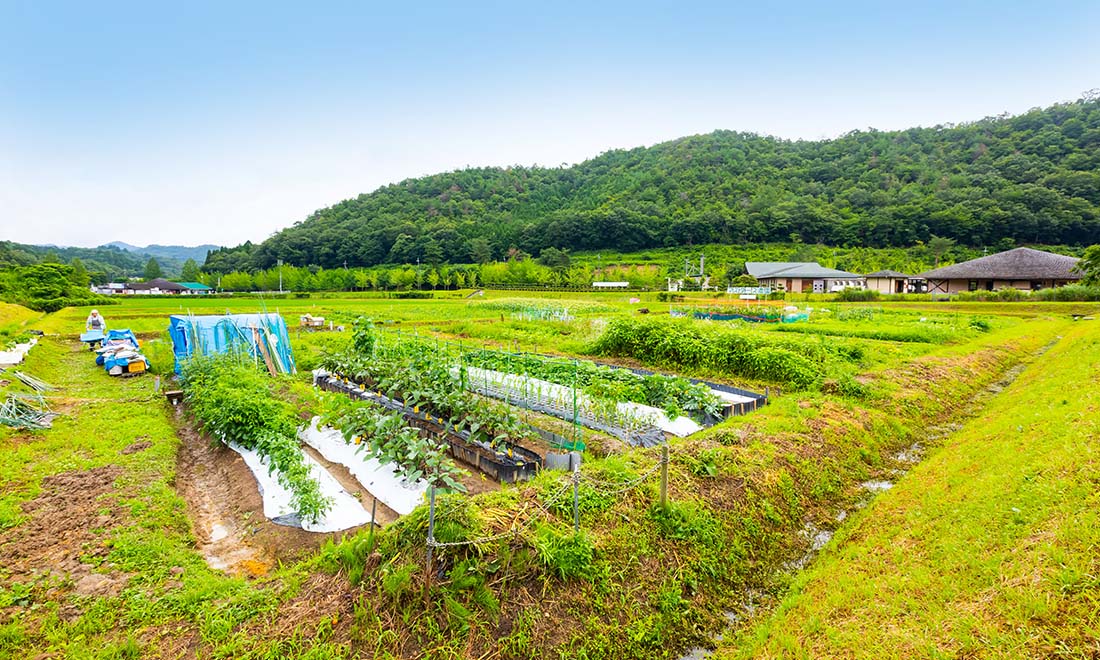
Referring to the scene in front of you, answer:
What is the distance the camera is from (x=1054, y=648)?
2789 mm

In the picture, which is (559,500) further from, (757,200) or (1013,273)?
(757,200)

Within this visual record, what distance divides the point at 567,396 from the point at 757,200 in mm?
91987

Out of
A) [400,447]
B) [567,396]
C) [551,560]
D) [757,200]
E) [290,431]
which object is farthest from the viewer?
[757,200]

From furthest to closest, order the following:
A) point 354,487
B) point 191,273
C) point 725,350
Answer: point 191,273, point 725,350, point 354,487

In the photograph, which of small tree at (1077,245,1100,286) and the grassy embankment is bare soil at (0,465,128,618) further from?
small tree at (1077,245,1100,286)

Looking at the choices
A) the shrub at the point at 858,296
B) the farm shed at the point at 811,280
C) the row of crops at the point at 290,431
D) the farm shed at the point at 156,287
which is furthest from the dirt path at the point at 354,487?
the farm shed at the point at 156,287

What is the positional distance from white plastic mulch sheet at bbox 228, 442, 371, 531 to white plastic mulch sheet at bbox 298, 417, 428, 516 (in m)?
0.32

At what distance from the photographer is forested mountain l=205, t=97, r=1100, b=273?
69562 mm

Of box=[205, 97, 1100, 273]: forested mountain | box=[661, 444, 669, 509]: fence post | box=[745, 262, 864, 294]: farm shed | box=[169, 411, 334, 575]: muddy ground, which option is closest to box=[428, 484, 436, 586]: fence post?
box=[169, 411, 334, 575]: muddy ground

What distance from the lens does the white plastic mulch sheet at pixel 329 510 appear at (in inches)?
199

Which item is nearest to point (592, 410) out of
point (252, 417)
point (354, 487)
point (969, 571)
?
point (354, 487)

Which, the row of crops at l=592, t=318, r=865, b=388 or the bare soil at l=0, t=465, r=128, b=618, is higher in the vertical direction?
the row of crops at l=592, t=318, r=865, b=388

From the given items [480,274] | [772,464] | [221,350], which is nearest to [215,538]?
[772,464]

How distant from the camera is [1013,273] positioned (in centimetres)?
3825
